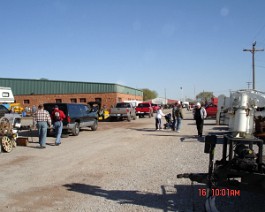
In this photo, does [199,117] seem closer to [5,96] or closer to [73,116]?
[73,116]

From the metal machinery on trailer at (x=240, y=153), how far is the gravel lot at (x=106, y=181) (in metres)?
0.81

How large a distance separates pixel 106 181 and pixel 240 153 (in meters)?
3.44

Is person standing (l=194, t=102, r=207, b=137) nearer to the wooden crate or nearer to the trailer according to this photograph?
the wooden crate

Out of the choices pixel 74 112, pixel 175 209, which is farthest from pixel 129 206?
pixel 74 112

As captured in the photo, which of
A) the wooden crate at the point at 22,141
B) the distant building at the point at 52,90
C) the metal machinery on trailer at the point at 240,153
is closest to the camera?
the metal machinery on trailer at the point at 240,153

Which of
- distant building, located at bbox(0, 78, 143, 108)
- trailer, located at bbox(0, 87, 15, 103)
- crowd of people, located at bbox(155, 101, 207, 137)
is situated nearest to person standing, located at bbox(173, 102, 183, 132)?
crowd of people, located at bbox(155, 101, 207, 137)

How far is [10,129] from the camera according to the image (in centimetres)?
1180

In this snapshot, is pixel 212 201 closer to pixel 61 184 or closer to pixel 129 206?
pixel 129 206

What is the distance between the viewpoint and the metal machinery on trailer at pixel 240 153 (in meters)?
4.42

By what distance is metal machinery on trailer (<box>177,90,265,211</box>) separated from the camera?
442 cm

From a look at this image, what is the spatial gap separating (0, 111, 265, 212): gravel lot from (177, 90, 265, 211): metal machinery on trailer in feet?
2.65

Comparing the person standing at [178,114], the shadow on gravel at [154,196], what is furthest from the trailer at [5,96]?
the shadow on gravel at [154,196]
